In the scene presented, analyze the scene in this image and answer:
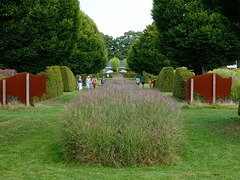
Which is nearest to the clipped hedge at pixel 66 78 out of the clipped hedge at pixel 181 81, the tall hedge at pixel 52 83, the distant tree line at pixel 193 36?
the tall hedge at pixel 52 83

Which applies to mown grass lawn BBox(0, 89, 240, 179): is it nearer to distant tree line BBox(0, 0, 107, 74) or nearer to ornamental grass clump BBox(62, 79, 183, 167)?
ornamental grass clump BBox(62, 79, 183, 167)

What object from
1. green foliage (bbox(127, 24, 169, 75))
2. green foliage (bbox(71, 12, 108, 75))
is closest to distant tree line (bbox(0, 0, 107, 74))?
green foliage (bbox(71, 12, 108, 75))

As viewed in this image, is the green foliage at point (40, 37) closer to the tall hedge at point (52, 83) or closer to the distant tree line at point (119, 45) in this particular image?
the tall hedge at point (52, 83)

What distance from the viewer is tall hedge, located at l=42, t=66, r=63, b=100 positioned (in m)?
18.0

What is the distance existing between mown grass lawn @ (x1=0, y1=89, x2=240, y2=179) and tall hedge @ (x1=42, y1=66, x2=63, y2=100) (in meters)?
8.70

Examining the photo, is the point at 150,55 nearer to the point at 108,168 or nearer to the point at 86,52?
the point at 86,52

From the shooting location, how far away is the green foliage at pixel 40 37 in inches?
612

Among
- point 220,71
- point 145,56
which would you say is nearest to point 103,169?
point 220,71

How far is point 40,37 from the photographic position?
15.9 m

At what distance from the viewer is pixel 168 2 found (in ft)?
66.1

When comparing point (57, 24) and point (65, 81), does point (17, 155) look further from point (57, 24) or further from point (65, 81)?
point (65, 81)

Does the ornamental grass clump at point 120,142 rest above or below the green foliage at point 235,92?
below

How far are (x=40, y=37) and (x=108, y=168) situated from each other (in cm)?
1273

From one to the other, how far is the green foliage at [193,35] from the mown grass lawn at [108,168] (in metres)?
10.8
